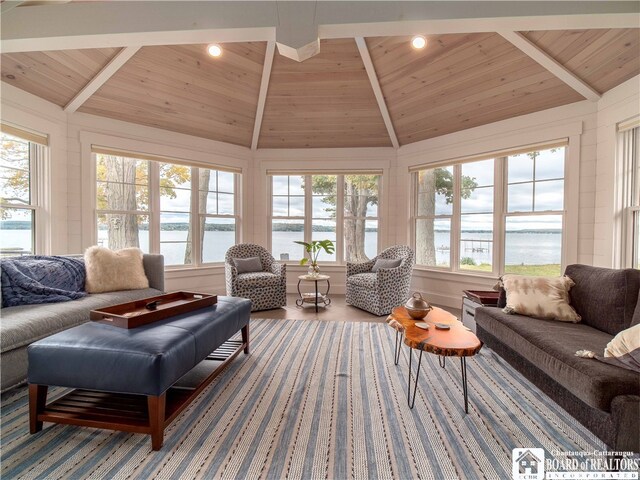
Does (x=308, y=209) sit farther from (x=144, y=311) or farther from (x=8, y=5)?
(x=8, y=5)

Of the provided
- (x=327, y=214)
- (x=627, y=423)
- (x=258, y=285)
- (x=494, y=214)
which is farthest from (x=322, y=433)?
(x=327, y=214)

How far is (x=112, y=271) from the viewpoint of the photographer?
3.05 m

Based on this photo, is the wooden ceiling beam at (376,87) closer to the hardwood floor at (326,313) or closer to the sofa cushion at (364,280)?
the sofa cushion at (364,280)

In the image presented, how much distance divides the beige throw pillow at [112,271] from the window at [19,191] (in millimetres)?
964

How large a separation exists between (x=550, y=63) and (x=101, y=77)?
5.07 m

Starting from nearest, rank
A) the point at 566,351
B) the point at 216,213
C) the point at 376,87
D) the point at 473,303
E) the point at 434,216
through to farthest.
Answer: the point at 566,351
the point at 473,303
the point at 376,87
the point at 434,216
the point at 216,213

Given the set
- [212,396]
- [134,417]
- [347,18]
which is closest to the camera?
[134,417]

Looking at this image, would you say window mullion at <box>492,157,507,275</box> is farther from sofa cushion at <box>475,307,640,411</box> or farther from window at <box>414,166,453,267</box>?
sofa cushion at <box>475,307,640,411</box>

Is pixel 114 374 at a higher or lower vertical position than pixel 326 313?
higher

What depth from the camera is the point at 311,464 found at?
4.67ft

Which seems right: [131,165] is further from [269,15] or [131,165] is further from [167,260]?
[269,15]

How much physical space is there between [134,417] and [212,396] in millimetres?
518

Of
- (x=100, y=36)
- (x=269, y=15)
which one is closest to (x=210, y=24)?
(x=269, y=15)

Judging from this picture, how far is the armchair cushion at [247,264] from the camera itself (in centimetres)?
433
